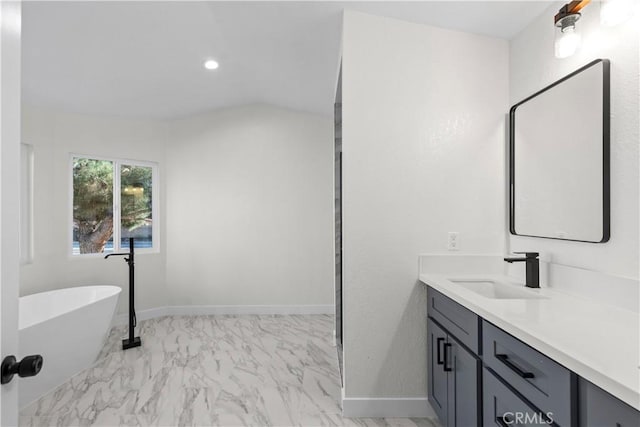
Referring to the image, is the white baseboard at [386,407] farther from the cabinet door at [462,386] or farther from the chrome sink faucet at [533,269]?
the chrome sink faucet at [533,269]

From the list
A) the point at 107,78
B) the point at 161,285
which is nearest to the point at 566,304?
the point at 107,78

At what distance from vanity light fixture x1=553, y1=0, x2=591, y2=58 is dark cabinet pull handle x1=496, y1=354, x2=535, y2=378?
1.36 m

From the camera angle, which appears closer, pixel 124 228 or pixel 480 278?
pixel 480 278

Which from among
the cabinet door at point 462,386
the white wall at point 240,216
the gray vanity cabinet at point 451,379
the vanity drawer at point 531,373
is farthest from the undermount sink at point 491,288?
the white wall at point 240,216

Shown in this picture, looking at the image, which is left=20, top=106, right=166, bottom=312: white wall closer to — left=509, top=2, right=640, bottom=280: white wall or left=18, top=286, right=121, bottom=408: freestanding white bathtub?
left=18, top=286, right=121, bottom=408: freestanding white bathtub

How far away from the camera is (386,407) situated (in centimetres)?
226

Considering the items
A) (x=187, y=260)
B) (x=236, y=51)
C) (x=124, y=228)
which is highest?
(x=236, y=51)

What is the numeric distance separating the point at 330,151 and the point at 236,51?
74.6 inches

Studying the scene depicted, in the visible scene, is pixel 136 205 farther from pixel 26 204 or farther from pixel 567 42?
pixel 567 42

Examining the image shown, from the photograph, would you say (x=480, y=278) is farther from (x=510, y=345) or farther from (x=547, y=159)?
(x=510, y=345)

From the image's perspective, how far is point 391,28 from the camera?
7.52 ft

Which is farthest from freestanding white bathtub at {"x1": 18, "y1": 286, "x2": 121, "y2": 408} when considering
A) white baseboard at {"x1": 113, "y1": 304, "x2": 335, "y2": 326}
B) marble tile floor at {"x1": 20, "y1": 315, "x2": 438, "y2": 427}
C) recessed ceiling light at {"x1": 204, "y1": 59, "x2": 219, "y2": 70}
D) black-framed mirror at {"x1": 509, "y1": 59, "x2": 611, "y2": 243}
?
black-framed mirror at {"x1": 509, "y1": 59, "x2": 611, "y2": 243}

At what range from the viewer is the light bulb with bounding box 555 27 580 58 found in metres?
1.63

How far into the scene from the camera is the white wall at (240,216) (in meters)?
4.50
